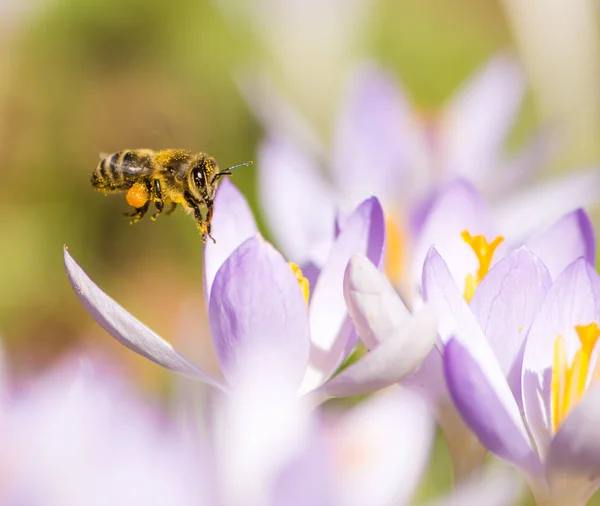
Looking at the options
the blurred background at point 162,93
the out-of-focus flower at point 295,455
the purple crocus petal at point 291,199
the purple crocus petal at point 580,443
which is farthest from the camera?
the blurred background at point 162,93

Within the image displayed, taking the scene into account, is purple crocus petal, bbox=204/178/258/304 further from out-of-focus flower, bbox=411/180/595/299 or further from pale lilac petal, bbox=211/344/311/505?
pale lilac petal, bbox=211/344/311/505

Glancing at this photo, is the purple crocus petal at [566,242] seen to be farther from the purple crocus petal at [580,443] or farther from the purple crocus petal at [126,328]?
the purple crocus petal at [126,328]

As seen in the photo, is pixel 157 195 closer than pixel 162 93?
Yes

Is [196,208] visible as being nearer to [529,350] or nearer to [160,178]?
[160,178]

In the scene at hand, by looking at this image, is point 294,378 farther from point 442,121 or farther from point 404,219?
point 442,121

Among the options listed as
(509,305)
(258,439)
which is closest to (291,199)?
(509,305)

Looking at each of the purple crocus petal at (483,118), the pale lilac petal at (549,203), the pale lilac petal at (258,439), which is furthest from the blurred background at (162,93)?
the pale lilac petal at (258,439)

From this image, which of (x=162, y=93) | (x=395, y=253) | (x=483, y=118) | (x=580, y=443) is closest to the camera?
(x=580, y=443)
